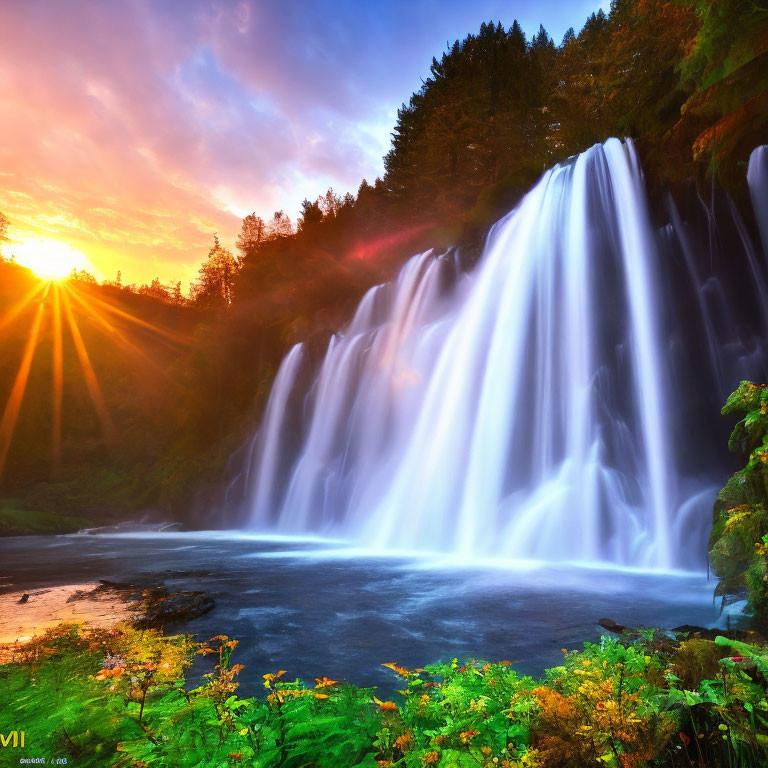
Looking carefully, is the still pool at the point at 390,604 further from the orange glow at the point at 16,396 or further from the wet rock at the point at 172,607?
the orange glow at the point at 16,396

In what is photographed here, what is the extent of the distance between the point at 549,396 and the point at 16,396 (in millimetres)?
38895

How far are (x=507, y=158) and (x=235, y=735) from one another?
3008 cm

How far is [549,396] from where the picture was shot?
13.7 metres

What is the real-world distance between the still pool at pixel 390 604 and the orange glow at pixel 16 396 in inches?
1078

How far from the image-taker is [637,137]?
15352 mm

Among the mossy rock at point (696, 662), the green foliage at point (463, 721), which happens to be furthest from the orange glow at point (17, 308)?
the mossy rock at point (696, 662)

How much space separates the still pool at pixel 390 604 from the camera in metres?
4.88

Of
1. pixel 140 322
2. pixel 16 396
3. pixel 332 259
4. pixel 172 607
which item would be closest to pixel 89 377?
pixel 16 396

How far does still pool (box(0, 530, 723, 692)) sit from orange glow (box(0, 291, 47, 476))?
27372mm

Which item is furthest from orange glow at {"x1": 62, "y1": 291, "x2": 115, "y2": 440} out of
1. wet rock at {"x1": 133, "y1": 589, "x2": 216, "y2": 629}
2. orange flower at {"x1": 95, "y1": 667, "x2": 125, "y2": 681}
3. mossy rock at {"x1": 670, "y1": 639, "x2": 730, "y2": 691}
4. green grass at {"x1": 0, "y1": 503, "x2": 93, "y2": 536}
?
mossy rock at {"x1": 670, "y1": 639, "x2": 730, "y2": 691}

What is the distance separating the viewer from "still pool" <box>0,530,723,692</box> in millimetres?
4875

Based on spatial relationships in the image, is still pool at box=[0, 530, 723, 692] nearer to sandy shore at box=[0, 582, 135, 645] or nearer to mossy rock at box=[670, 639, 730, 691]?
sandy shore at box=[0, 582, 135, 645]

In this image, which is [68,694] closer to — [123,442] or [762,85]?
[762,85]

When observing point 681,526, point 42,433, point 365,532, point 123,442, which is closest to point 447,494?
point 365,532
